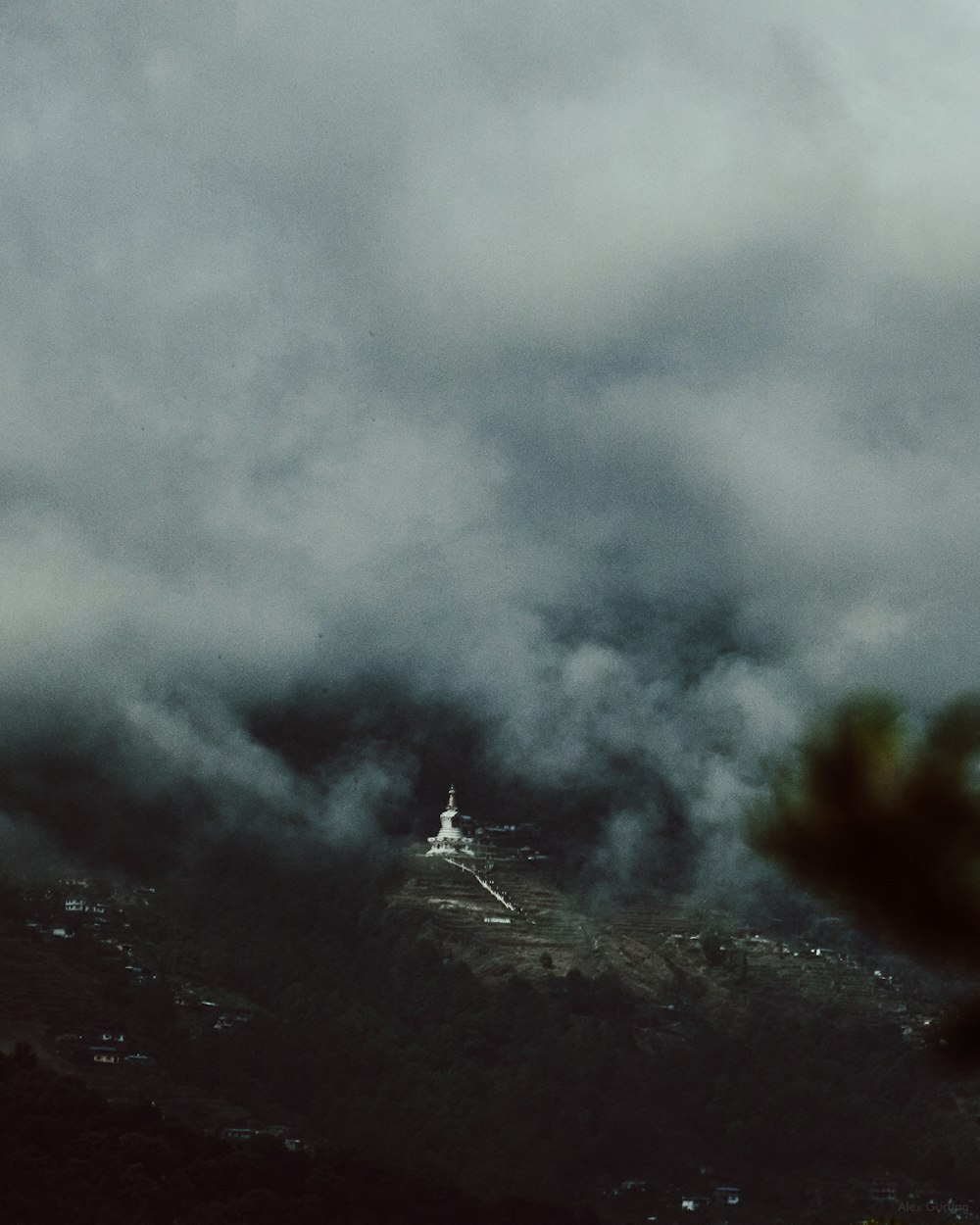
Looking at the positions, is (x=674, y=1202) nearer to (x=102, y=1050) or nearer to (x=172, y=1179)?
(x=102, y=1050)

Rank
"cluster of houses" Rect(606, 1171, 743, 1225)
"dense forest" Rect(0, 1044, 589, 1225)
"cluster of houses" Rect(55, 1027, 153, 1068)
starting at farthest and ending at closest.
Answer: "cluster of houses" Rect(55, 1027, 153, 1068) → "cluster of houses" Rect(606, 1171, 743, 1225) → "dense forest" Rect(0, 1044, 589, 1225)

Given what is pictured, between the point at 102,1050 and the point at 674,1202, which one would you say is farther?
the point at 102,1050

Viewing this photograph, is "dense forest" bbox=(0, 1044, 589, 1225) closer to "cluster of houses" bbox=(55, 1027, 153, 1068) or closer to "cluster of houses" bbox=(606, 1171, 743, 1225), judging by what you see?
"cluster of houses" bbox=(55, 1027, 153, 1068)

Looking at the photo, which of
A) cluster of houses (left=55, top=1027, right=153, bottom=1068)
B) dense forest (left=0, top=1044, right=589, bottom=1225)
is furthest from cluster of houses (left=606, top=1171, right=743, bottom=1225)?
cluster of houses (left=55, top=1027, right=153, bottom=1068)

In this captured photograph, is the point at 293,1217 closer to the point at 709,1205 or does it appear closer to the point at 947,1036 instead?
the point at 709,1205

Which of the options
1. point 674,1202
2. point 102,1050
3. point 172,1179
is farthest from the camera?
point 102,1050

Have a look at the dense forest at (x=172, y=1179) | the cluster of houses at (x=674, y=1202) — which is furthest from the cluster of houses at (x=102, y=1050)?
the cluster of houses at (x=674, y=1202)

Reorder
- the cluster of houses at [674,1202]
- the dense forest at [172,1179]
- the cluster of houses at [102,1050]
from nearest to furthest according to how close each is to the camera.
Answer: the dense forest at [172,1179]
the cluster of houses at [674,1202]
the cluster of houses at [102,1050]

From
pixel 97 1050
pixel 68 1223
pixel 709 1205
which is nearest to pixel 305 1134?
pixel 97 1050

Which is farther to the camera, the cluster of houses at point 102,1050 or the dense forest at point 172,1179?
the cluster of houses at point 102,1050

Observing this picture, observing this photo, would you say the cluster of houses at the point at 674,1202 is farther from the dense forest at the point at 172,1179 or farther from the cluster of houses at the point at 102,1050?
the cluster of houses at the point at 102,1050

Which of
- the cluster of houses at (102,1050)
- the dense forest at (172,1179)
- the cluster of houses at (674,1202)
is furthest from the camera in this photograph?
the cluster of houses at (102,1050)

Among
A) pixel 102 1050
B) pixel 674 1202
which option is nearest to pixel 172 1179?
pixel 102 1050
